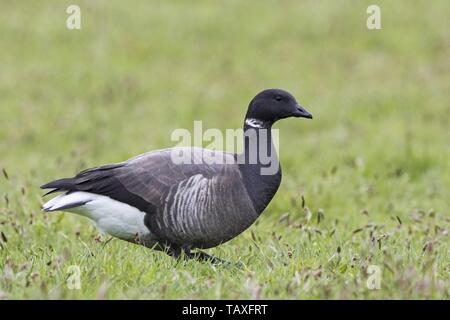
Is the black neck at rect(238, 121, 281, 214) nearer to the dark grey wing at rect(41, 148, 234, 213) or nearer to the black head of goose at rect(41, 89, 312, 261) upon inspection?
the black head of goose at rect(41, 89, 312, 261)

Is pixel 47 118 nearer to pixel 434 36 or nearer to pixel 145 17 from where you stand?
pixel 145 17

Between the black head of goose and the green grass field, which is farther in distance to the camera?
the black head of goose

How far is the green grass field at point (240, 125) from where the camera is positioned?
5.28 meters

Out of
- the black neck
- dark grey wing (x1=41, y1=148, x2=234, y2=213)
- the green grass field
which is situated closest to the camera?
the green grass field

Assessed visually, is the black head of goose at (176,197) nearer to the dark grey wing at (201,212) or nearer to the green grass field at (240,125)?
the dark grey wing at (201,212)

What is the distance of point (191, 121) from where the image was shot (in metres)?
13.6

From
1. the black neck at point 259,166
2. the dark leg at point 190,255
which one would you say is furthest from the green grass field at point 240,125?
the black neck at point 259,166

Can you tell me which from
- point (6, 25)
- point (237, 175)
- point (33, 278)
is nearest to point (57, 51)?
point (6, 25)

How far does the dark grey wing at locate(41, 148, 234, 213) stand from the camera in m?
6.29

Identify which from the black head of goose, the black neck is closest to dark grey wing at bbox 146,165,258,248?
the black head of goose

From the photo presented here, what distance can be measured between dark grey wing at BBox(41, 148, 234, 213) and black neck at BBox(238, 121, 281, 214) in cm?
25

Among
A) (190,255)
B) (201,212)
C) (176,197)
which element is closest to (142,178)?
(176,197)

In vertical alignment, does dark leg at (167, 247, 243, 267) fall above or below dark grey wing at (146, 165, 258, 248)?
below
